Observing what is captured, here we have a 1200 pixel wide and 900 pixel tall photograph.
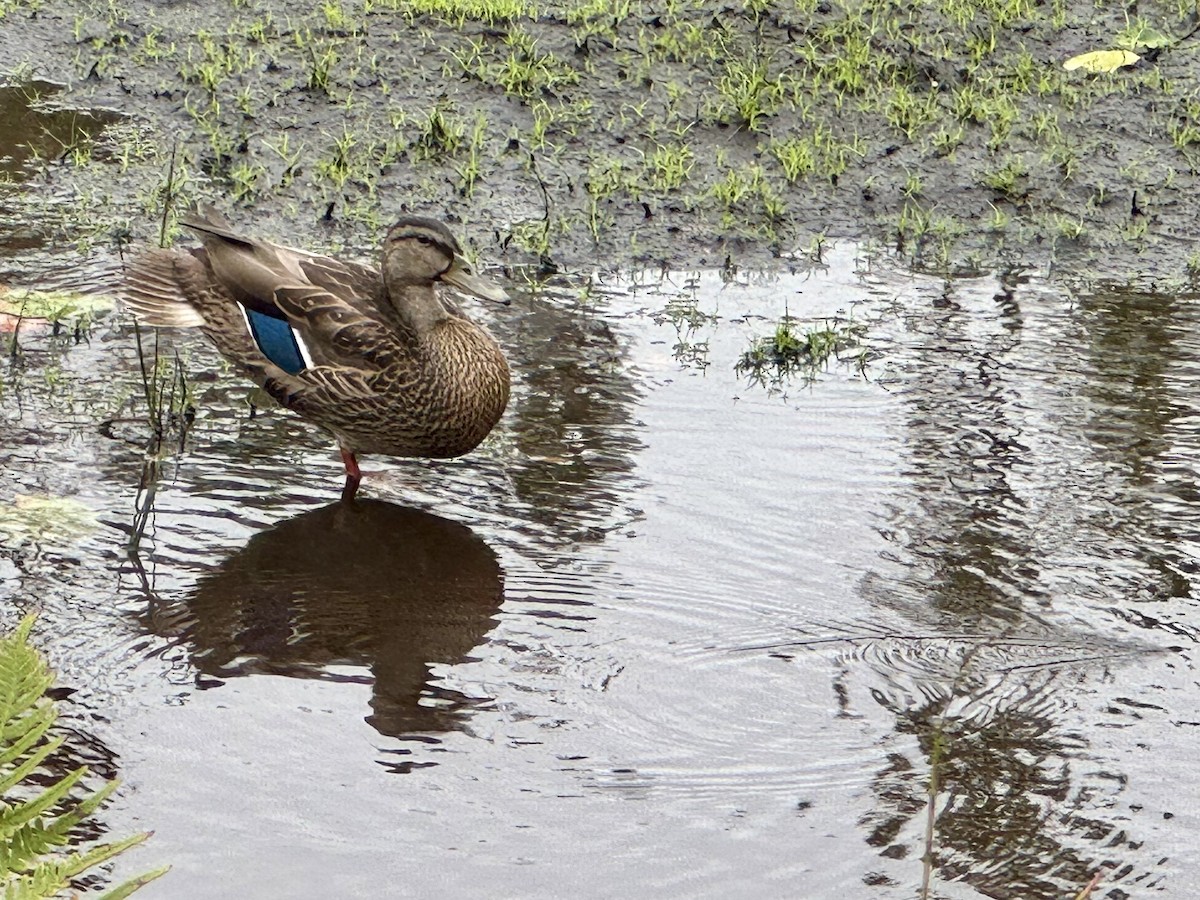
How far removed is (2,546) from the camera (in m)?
5.11

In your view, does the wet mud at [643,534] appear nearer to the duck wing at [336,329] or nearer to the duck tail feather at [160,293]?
the duck tail feather at [160,293]

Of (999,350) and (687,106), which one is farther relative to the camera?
(687,106)

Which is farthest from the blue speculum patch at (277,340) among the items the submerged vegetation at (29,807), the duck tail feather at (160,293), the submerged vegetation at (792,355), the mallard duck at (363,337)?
the submerged vegetation at (29,807)

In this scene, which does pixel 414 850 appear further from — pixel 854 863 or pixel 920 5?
pixel 920 5

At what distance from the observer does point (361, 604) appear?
16.4 feet

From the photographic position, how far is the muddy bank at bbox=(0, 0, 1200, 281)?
7988 millimetres

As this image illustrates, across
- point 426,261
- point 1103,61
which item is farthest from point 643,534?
point 1103,61

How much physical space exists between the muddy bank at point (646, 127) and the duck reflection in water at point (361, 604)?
251cm

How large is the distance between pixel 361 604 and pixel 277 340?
4.26ft

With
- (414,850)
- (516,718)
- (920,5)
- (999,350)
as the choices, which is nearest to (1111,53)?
(920,5)

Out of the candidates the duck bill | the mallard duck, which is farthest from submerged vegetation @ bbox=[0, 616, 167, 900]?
the duck bill

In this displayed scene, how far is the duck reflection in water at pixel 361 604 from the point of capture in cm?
462

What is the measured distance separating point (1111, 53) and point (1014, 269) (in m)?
2.09

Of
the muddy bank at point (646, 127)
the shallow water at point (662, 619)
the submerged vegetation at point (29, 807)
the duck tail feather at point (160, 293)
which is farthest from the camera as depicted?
the muddy bank at point (646, 127)
